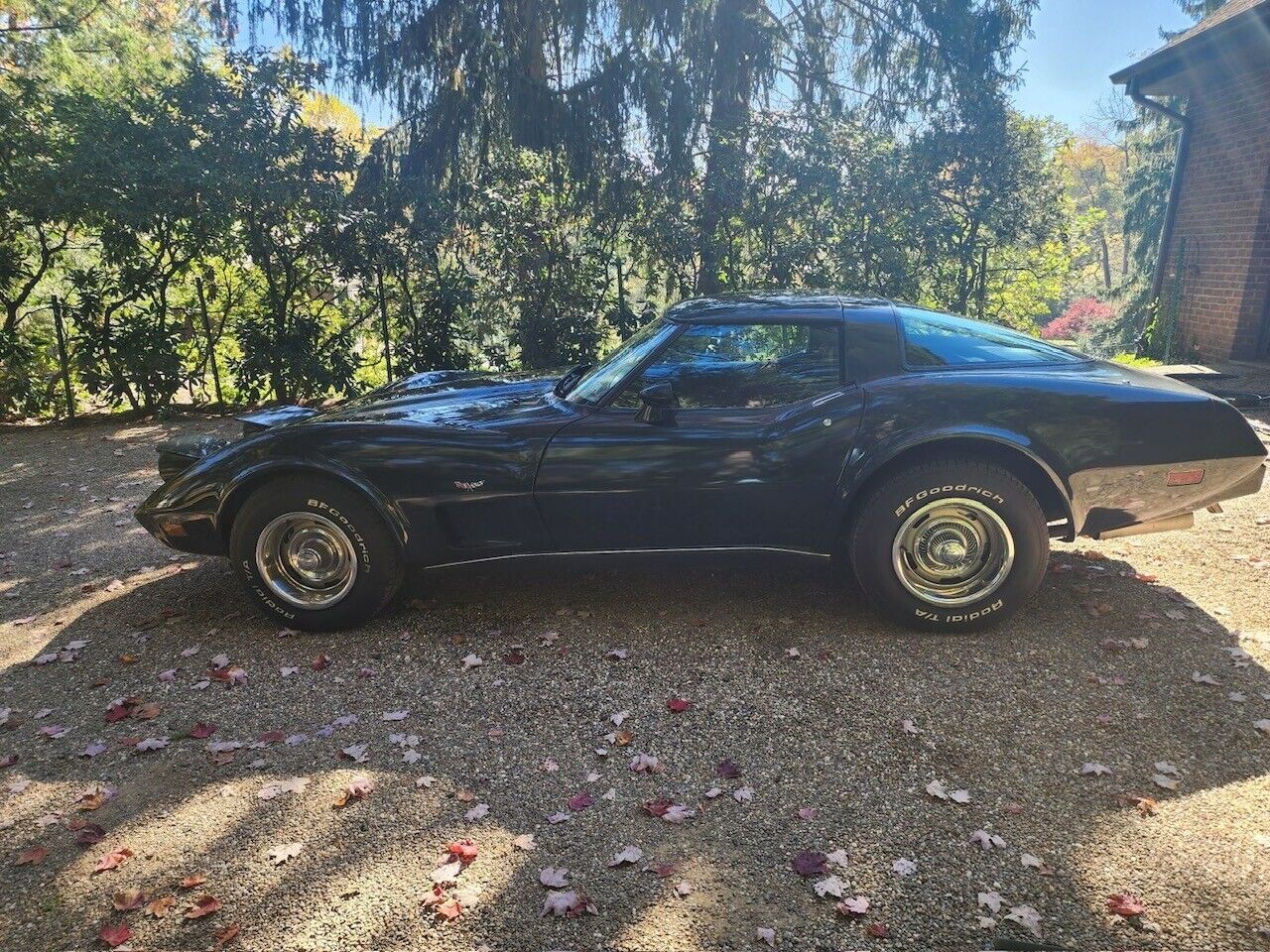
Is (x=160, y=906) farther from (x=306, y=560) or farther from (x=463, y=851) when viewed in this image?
(x=306, y=560)

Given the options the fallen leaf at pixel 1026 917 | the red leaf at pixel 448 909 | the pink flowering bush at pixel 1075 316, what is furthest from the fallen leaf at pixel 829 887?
the pink flowering bush at pixel 1075 316

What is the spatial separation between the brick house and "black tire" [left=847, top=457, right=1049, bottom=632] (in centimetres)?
894

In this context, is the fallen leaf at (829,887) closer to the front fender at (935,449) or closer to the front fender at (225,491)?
the front fender at (935,449)

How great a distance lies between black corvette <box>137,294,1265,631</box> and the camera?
3.43 meters

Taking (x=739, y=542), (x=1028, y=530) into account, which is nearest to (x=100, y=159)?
(x=739, y=542)

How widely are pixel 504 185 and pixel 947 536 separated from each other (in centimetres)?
687

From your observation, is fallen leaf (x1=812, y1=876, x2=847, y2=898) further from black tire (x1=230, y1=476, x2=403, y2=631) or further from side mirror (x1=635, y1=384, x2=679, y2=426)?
black tire (x1=230, y1=476, x2=403, y2=631)

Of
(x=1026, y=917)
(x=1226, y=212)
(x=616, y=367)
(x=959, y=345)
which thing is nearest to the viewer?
(x=1026, y=917)

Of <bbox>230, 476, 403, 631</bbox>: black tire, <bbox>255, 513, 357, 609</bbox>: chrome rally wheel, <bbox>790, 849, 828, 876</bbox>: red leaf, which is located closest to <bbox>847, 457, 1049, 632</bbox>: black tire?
<bbox>790, 849, 828, 876</bbox>: red leaf

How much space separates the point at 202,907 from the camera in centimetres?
220

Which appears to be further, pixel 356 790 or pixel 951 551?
pixel 951 551

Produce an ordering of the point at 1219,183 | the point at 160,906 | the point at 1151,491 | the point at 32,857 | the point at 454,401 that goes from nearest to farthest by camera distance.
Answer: the point at 160,906 < the point at 32,857 < the point at 1151,491 < the point at 454,401 < the point at 1219,183

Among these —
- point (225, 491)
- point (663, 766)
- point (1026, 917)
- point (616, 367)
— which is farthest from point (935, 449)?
point (225, 491)

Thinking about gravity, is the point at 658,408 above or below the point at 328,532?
above
